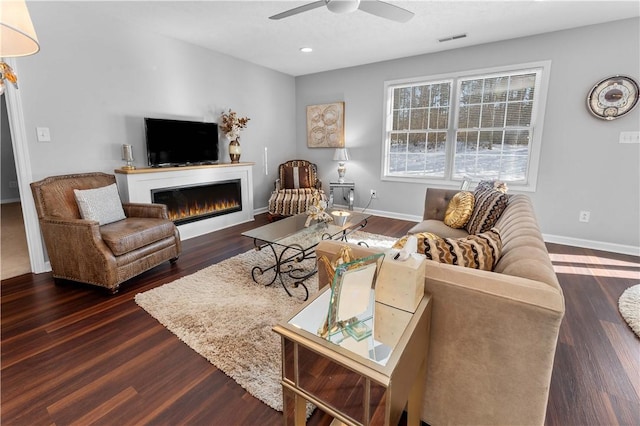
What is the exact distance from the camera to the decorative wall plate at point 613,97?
3.23m

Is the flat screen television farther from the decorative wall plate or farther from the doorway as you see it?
the decorative wall plate

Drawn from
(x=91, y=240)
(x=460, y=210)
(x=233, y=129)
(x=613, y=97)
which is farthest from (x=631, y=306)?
(x=233, y=129)

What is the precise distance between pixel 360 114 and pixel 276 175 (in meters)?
1.88

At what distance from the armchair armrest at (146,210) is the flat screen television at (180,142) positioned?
723 millimetres

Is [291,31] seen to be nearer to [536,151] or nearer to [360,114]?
[360,114]

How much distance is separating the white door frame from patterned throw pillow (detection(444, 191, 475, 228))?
153 inches

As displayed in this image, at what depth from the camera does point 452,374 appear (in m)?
1.16

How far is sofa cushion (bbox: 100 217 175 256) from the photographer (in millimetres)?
2475

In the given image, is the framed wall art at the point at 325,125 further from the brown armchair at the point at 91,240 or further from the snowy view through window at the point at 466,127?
the brown armchair at the point at 91,240

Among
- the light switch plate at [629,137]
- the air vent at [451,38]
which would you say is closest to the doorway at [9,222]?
the air vent at [451,38]

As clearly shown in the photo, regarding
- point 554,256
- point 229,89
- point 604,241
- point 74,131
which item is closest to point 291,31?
point 229,89

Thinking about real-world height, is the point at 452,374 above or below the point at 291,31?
below

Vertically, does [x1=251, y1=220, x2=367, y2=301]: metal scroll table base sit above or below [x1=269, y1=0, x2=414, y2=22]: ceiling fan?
below

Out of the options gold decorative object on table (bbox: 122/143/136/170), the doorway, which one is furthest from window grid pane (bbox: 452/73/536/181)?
the doorway
